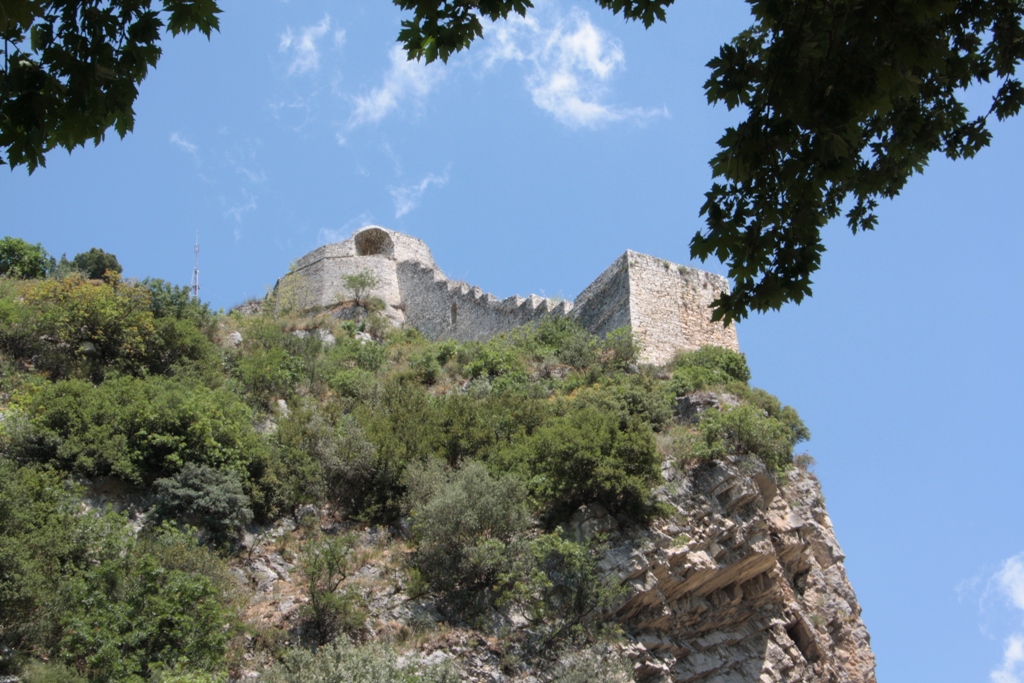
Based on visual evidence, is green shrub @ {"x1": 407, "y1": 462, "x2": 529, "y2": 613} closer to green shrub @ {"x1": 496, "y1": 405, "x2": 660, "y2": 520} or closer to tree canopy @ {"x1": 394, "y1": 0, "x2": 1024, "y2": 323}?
green shrub @ {"x1": 496, "y1": 405, "x2": 660, "y2": 520}

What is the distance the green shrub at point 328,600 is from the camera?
11203 mm

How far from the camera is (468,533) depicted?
40.9ft

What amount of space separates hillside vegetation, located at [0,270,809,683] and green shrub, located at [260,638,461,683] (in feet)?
0.11

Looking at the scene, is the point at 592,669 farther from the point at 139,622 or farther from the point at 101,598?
the point at 101,598

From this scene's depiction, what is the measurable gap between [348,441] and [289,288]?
15154mm

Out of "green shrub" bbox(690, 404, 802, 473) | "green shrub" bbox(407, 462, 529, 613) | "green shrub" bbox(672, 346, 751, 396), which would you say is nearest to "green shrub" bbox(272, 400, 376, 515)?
"green shrub" bbox(407, 462, 529, 613)

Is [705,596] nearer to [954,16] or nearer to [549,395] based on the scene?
[549,395]

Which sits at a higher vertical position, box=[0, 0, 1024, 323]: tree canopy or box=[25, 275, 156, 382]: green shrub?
box=[25, 275, 156, 382]: green shrub

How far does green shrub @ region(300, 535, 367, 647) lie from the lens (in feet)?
36.8

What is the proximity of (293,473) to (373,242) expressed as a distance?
19.5 meters

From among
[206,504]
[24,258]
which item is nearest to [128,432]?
[206,504]

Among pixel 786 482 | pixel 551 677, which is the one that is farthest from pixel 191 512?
pixel 786 482

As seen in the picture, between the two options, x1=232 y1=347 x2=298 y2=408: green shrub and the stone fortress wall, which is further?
the stone fortress wall

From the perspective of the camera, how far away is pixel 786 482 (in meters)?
15.6
